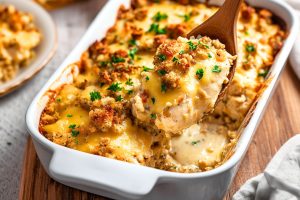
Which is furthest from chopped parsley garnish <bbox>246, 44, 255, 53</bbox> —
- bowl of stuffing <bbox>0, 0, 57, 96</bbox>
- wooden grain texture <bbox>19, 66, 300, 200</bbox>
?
bowl of stuffing <bbox>0, 0, 57, 96</bbox>

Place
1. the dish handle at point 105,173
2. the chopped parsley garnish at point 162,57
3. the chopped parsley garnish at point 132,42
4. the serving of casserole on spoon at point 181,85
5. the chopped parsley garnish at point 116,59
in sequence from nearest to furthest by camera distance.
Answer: the dish handle at point 105,173 → the serving of casserole on spoon at point 181,85 → the chopped parsley garnish at point 162,57 → the chopped parsley garnish at point 116,59 → the chopped parsley garnish at point 132,42

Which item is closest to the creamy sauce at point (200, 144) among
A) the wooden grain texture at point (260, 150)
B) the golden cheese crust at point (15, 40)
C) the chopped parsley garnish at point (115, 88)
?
the wooden grain texture at point (260, 150)

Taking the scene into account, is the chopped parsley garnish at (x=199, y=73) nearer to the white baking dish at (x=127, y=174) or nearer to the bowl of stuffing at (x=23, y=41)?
the white baking dish at (x=127, y=174)

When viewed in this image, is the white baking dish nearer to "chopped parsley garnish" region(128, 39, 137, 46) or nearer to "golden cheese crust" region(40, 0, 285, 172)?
"golden cheese crust" region(40, 0, 285, 172)

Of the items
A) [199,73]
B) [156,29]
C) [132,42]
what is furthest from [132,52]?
[199,73]

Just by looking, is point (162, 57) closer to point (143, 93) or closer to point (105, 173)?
point (143, 93)
